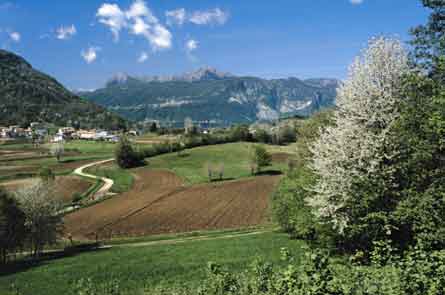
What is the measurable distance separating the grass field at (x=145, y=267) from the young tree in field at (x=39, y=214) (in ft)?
37.0

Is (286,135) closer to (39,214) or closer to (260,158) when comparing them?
(260,158)

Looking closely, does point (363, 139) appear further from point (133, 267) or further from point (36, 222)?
point (36, 222)

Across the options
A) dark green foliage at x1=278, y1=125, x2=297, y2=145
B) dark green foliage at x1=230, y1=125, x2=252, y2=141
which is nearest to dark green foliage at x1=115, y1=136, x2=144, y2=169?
dark green foliage at x1=230, y1=125, x2=252, y2=141

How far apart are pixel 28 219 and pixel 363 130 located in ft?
116

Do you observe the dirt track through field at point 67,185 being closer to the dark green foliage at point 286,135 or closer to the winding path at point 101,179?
the winding path at point 101,179

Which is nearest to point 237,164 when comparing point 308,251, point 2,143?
point 308,251

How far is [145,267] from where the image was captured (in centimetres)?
2345

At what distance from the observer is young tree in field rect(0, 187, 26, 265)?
3353 centimetres

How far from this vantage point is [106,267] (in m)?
24.7

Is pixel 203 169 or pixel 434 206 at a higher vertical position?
pixel 434 206

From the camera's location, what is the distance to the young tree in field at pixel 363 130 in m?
14.0

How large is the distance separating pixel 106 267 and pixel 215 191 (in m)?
54.6

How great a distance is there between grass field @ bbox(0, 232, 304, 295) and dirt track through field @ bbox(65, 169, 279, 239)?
22.6 m

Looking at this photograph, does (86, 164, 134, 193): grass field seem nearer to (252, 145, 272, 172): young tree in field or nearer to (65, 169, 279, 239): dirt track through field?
(65, 169, 279, 239): dirt track through field
